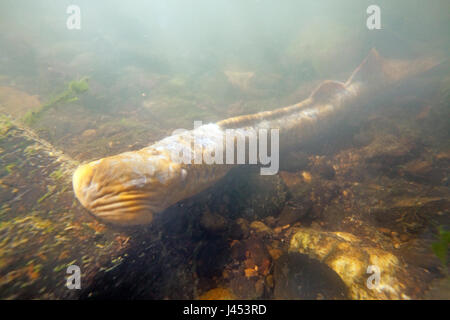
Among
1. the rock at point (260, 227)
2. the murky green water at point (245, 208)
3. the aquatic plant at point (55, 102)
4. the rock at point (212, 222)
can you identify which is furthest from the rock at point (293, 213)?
the aquatic plant at point (55, 102)

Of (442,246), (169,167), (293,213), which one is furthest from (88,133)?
(442,246)

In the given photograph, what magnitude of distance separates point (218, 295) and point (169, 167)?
1563 millimetres

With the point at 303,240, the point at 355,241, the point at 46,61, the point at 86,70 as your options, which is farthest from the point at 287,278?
the point at 46,61

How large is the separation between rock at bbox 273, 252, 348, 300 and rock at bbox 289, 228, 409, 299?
0.28 ft

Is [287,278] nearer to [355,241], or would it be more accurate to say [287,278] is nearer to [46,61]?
[355,241]

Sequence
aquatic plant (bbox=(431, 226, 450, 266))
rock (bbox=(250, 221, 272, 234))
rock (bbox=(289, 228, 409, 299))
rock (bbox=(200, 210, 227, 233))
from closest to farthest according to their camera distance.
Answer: rock (bbox=(289, 228, 409, 299)) → aquatic plant (bbox=(431, 226, 450, 266)) → rock (bbox=(200, 210, 227, 233)) → rock (bbox=(250, 221, 272, 234))

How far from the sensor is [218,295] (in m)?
1.94

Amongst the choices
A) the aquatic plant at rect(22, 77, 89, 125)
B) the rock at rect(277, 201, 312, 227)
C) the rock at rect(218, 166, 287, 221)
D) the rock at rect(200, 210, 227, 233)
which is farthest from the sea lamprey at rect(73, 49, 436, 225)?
the aquatic plant at rect(22, 77, 89, 125)

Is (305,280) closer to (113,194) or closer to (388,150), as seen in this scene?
(113,194)

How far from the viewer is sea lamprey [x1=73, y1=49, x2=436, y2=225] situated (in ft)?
6.33

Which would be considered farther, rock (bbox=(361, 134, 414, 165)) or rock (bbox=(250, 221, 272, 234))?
rock (bbox=(361, 134, 414, 165))

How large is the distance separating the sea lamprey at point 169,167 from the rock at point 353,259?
1.62m

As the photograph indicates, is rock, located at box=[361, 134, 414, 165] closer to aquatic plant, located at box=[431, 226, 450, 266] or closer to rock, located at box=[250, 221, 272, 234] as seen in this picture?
aquatic plant, located at box=[431, 226, 450, 266]
